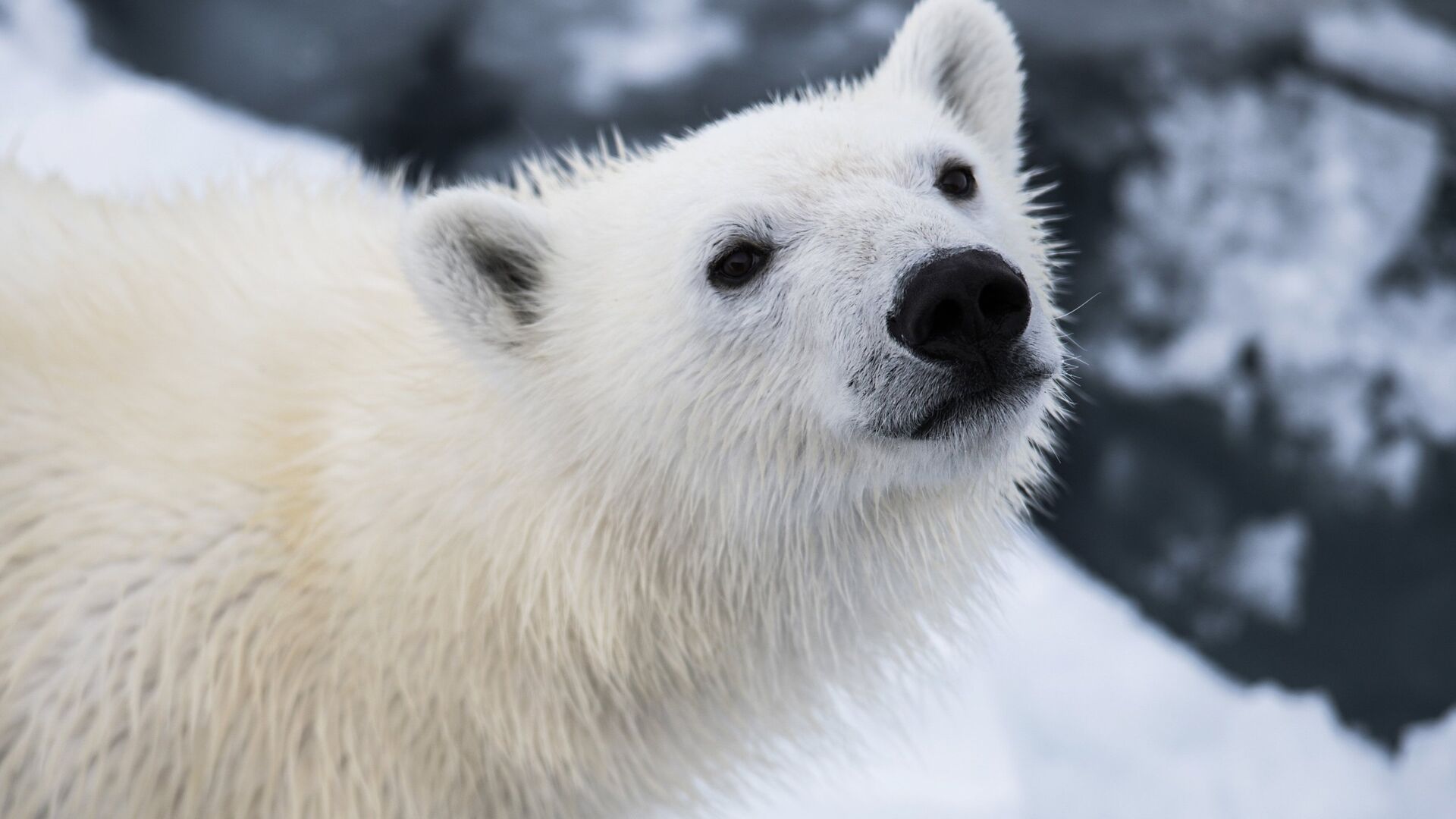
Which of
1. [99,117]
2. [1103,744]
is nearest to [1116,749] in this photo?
[1103,744]

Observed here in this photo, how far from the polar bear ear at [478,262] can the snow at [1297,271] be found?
195cm

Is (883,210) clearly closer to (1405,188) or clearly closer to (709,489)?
(709,489)

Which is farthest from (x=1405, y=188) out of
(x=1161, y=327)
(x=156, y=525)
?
(x=156, y=525)

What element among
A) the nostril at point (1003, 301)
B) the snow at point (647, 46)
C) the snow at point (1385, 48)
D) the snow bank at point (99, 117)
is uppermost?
the snow bank at point (99, 117)

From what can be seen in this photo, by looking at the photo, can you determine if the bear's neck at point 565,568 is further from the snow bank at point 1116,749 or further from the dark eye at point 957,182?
the snow bank at point 1116,749

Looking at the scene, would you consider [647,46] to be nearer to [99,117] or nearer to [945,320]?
[99,117]

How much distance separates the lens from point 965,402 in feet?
4.71

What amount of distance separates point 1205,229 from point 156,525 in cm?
267

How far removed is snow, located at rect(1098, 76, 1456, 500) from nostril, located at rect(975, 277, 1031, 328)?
1.86 m

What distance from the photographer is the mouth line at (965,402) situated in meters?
1.43

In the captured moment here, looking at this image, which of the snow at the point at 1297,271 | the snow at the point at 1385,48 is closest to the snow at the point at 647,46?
the snow at the point at 1297,271

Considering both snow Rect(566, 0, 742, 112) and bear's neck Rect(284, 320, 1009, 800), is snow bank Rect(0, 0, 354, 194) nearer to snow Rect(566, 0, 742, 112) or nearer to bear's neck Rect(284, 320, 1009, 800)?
snow Rect(566, 0, 742, 112)

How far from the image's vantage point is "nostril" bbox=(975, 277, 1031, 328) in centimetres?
135

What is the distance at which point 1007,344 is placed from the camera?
4.59ft
